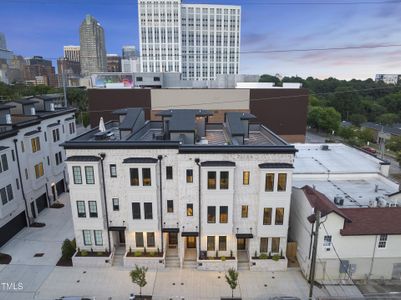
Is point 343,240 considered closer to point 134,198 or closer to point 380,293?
point 380,293

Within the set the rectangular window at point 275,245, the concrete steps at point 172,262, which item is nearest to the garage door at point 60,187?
the concrete steps at point 172,262

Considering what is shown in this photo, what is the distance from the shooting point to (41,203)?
34.3 metres

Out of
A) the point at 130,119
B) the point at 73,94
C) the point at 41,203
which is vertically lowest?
the point at 41,203

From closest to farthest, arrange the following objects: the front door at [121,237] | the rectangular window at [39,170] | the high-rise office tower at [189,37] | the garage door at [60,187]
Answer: the front door at [121,237] → the rectangular window at [39,170] → the garage door at [60,187] → the high-rise office tower at [189,37]

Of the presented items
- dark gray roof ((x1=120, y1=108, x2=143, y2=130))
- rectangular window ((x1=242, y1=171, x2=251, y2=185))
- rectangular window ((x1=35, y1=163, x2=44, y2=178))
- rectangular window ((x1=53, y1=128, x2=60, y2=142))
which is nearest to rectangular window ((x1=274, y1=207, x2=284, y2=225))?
rectangular window ((x1=242, y1=171, x2=251, y2=185))

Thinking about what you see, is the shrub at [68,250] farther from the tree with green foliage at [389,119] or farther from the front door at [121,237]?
the tree with green foliage at [389,119]

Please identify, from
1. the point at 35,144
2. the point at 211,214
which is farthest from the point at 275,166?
the point at 35,144

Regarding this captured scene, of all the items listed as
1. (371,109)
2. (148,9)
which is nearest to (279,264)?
(371,109)

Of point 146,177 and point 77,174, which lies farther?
point 77,174

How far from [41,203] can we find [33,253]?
32.4ft

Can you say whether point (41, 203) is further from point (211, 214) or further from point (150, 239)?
point (211, 214)

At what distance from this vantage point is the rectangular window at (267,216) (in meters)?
23.3

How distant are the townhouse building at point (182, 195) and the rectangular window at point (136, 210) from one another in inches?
3.4

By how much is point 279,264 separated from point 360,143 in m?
53.6
